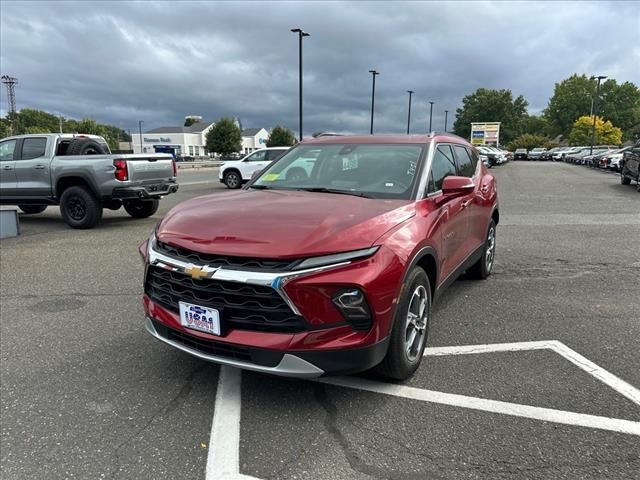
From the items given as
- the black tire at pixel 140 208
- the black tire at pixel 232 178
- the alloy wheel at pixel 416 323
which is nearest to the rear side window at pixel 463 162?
the alloy wheel at pixel 416 323

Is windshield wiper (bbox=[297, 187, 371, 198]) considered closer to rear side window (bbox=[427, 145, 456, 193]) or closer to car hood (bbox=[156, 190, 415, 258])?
car hood (bbox=[156, 190, 415, 258])

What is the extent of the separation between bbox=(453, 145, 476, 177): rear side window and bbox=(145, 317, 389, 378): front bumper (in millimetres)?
2682

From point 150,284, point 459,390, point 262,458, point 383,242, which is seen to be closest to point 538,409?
point 459,390

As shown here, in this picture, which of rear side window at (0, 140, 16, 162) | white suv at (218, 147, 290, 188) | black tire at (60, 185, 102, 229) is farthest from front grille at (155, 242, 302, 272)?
white suv at (218, 147, 290, 188)

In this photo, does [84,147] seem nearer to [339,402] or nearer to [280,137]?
[339,402]

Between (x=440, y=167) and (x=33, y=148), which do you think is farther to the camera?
(x=33, y=148)

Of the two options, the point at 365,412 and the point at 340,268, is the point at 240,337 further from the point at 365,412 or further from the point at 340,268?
the point at 365,412

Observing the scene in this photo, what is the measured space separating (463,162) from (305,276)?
3.17 meters

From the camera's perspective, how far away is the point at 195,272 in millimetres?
2686

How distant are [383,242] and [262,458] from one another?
1333 mm

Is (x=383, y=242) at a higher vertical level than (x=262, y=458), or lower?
higher

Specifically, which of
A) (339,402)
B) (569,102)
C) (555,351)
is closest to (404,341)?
(339,402)

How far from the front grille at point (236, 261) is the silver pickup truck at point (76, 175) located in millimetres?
7249

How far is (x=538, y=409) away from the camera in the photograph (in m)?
2.88
